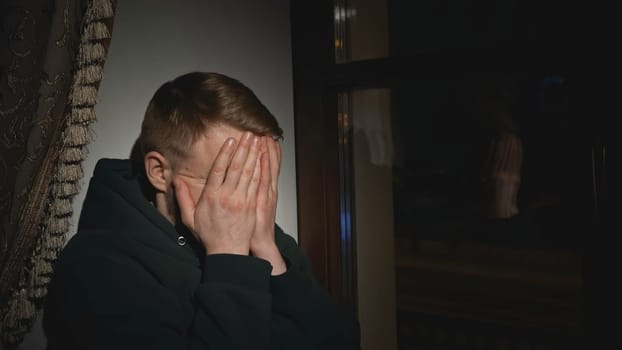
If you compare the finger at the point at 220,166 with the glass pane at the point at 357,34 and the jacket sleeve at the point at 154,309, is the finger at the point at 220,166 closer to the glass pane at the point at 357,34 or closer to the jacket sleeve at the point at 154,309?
the jacket sleeve at the point at 154,309

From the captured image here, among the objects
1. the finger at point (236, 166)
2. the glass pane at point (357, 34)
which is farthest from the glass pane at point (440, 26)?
the finger at point (236, 166)

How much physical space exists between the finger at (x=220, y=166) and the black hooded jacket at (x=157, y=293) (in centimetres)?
16

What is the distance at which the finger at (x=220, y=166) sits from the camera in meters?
0.96

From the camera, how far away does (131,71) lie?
1.20 metres

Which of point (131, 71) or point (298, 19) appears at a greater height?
point (298, 19)

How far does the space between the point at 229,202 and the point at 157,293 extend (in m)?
0.24

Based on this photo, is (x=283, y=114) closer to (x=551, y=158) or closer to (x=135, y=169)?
(x=135, y=169)

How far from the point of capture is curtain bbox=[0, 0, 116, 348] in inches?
32.0

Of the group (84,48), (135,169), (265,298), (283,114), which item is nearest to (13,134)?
(84,48)

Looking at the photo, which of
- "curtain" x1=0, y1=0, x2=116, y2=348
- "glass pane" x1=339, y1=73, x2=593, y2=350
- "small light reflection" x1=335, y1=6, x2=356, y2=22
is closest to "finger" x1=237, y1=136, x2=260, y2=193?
"curtain" x1=0, y1=0, x2=116, y2=348

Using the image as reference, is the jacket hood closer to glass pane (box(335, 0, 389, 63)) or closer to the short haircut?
the short haircut

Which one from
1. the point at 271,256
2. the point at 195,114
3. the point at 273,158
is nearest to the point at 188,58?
the point at 195,114

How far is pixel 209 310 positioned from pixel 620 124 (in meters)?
1.01

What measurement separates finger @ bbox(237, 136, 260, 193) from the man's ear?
0.62ft
